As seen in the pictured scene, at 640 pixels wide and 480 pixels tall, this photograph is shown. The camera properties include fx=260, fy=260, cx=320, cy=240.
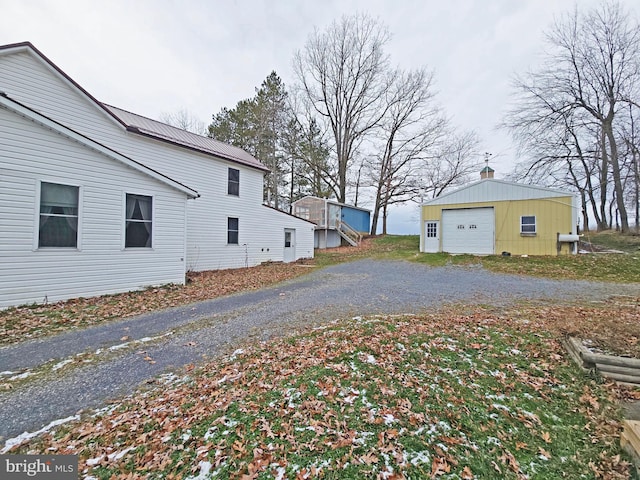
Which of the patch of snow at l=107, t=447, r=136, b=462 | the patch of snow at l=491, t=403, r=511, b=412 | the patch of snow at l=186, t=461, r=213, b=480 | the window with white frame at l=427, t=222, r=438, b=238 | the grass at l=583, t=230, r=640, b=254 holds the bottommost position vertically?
the patch of snow at l=107, t=447, r=136, b=462

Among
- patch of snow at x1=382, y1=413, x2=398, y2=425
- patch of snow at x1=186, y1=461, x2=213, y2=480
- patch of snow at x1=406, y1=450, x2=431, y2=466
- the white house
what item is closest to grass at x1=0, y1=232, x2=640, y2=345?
the white house

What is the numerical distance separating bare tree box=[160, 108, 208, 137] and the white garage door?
23688mm

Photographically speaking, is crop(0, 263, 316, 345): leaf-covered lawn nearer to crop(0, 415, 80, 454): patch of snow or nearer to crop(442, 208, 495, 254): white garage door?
crop(0, 415, 80, 454): patch of snow

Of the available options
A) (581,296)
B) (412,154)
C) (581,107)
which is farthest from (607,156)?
(581,296)

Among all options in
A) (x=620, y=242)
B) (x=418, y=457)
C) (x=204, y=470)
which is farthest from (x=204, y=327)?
(x=620, y=242)

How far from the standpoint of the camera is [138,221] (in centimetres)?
894

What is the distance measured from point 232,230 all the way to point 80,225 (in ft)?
23.9

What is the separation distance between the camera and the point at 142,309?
6.96 m

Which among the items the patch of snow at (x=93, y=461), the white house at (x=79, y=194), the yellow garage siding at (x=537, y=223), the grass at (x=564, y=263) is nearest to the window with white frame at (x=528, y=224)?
the yellow garage siding at (x=537, y=223)

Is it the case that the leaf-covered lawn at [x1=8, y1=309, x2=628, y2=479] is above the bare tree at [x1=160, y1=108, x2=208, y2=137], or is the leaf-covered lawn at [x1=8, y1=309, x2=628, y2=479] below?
below

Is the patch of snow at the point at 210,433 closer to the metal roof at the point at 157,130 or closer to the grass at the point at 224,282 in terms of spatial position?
the grass at the point at 224,282

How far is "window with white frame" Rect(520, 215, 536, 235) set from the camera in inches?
586

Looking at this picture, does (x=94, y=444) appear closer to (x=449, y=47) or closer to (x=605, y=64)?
(x=449, y=47)

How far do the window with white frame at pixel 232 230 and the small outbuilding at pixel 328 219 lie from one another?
31.1ft
